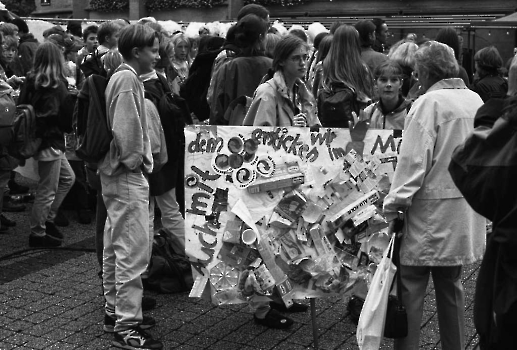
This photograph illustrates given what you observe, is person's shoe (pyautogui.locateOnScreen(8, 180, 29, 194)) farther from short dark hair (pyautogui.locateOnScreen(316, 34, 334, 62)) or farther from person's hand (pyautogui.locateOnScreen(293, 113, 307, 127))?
person's hand (pyautogui.locateOnScreen(293, 113, 307, 127))

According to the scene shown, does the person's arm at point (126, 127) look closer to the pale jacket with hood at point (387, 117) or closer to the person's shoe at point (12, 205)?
the pale jacket with hood at point (387, 117)

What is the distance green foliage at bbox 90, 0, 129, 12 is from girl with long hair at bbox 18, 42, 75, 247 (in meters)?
20.1

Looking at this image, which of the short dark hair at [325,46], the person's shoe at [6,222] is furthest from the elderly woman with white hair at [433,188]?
the person's shoe at [6,222]

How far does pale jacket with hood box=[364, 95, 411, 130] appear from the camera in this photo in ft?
20.1

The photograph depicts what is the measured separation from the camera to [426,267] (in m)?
4.54

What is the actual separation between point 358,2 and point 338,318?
688 inches

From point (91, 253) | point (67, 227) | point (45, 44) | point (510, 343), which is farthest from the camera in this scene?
point (67, 227)

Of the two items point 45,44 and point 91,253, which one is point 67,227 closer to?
point 91,253

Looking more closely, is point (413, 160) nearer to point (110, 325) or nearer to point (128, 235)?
point (128, 235)

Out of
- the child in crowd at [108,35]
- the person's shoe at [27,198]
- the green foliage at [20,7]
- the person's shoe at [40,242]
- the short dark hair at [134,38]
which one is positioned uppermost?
the short dark hair at [134,38]

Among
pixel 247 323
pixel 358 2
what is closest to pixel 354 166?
pixel 247 323

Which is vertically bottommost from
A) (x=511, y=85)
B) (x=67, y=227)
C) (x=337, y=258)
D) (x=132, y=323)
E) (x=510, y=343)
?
(x=67, y=227)

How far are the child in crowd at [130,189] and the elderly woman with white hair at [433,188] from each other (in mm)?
1746

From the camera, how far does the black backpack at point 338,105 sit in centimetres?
611
